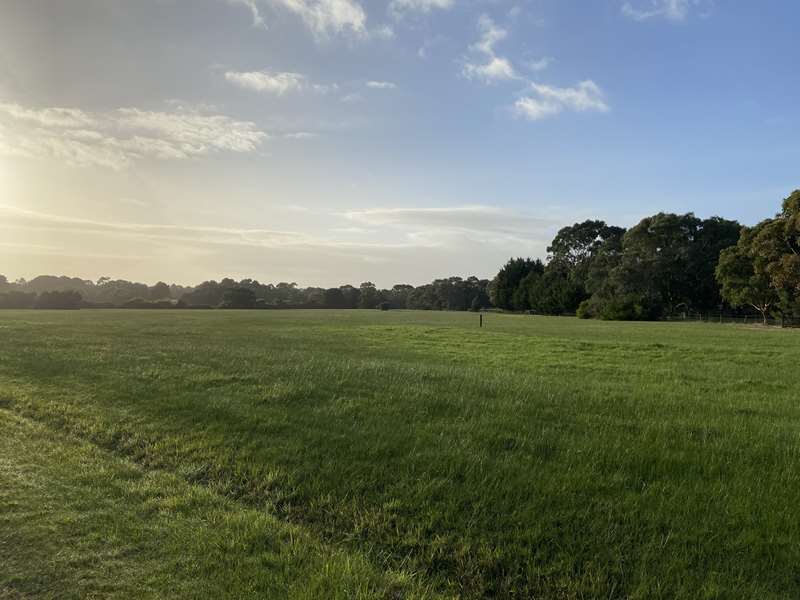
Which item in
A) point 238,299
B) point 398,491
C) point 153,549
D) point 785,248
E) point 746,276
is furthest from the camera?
point 238,299

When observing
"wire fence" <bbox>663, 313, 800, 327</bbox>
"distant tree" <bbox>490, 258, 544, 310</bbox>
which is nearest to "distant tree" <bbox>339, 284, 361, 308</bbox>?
"distant tree" <bbox>490, 258, 544, 310</bbox>

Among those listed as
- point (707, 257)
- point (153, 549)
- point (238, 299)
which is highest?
point (707, 257)

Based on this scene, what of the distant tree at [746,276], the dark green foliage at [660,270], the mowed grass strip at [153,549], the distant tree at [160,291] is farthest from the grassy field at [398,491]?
the distant tree at [160,291]

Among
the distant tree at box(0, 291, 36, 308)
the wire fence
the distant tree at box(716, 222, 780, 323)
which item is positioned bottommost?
the wire fence

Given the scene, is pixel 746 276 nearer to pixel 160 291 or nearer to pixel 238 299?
pixel 238 299

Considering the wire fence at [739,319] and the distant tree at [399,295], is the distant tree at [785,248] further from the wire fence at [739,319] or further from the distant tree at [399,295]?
the distant tree at [399,295]

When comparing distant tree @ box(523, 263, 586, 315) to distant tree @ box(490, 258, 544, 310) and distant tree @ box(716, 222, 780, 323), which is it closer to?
distant tree @ box(490, 258, 544, 310)

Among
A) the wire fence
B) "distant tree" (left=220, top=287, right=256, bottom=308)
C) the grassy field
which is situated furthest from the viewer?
"distant tree" (left=220, top=287, right=256, bottom=308)

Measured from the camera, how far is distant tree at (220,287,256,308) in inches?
4860

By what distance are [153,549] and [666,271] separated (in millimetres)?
80880

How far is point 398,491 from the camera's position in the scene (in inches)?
234

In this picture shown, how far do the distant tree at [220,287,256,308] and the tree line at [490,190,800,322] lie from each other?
5844 centimetres

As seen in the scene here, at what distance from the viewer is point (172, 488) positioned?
6.16 metres

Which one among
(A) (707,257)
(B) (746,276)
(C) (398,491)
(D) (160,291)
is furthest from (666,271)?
(D) (160,291)
